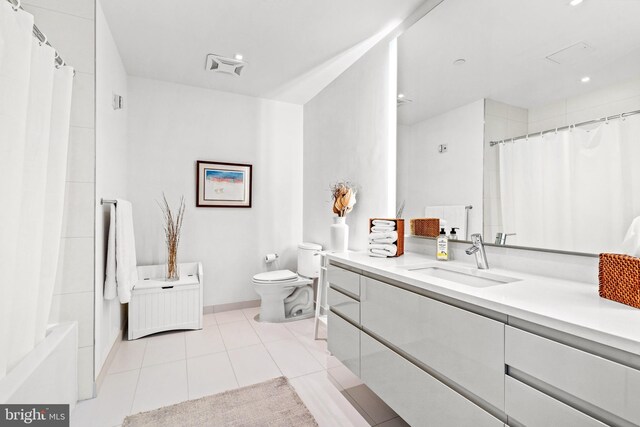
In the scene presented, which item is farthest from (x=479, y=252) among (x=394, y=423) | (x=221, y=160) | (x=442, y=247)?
(x=221, y=160)

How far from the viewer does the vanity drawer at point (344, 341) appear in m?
1.71

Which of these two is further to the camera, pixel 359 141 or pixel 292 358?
pixel 359 141

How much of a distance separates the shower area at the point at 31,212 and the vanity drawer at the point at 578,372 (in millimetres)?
1686

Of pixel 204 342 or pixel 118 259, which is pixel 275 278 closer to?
pixel 204 342

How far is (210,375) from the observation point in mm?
2082

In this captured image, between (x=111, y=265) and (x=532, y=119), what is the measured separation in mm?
2625

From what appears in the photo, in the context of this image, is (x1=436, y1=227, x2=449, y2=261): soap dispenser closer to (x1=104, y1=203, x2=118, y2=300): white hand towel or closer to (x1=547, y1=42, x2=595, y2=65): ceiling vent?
(x1=547, y1=42, x2=595, y2=65): ceiling vent

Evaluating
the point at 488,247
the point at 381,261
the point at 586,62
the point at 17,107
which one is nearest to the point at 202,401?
the point at 381,261

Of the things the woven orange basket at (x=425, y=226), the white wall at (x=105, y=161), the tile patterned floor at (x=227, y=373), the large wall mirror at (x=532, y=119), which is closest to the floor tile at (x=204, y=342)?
the tile patterned floor at (x=227, y=373)

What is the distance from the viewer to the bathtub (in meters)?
1.12

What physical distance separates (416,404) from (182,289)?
2.29m

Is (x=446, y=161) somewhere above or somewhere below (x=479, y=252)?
above

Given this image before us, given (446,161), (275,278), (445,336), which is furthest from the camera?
(275,278)

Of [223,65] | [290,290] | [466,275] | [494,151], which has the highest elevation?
[223,65]
